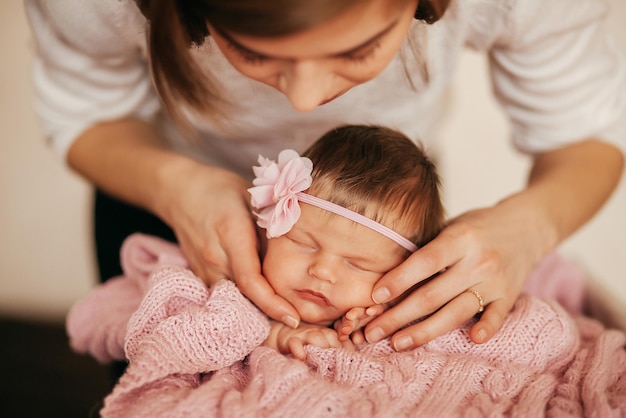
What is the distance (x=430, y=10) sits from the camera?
27.0 inches

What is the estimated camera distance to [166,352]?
2.29ft

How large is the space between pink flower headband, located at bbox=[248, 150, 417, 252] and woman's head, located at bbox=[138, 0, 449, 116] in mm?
129

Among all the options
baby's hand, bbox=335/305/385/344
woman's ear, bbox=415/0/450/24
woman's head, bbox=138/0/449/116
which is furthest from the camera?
baby's hand, bbox=335/305/385/344

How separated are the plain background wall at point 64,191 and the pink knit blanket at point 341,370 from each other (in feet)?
3.46

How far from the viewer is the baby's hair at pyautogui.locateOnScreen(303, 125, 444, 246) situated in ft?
2.59

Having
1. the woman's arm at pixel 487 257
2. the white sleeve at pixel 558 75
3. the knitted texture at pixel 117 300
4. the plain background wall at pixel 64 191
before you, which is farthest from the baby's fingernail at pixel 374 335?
the plain background wall at pixel 64 191

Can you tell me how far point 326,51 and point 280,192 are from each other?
23 centimetres

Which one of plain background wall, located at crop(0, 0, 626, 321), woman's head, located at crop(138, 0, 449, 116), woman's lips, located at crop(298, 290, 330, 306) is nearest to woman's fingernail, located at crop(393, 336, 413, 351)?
woman's lips, located at crop(298, 290, 330, 306)

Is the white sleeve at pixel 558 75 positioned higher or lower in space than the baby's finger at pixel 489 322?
higher

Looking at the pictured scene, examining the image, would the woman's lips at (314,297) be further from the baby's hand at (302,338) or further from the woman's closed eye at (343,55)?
the woman's closed eye at (343,55)

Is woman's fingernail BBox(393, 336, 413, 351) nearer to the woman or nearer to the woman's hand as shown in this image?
the woman

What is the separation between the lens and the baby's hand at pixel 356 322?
77 centimetres

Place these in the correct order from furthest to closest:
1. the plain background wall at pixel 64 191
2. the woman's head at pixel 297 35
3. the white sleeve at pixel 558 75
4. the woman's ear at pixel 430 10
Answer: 1. the plain background wall at pixel 64 191
2. the white sleeve at pixel 558 75
3. the woman's ear at pixel 430 10
4. the woman's head at pixel 297 35

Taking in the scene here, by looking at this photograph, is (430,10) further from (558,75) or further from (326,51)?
(558,75)
